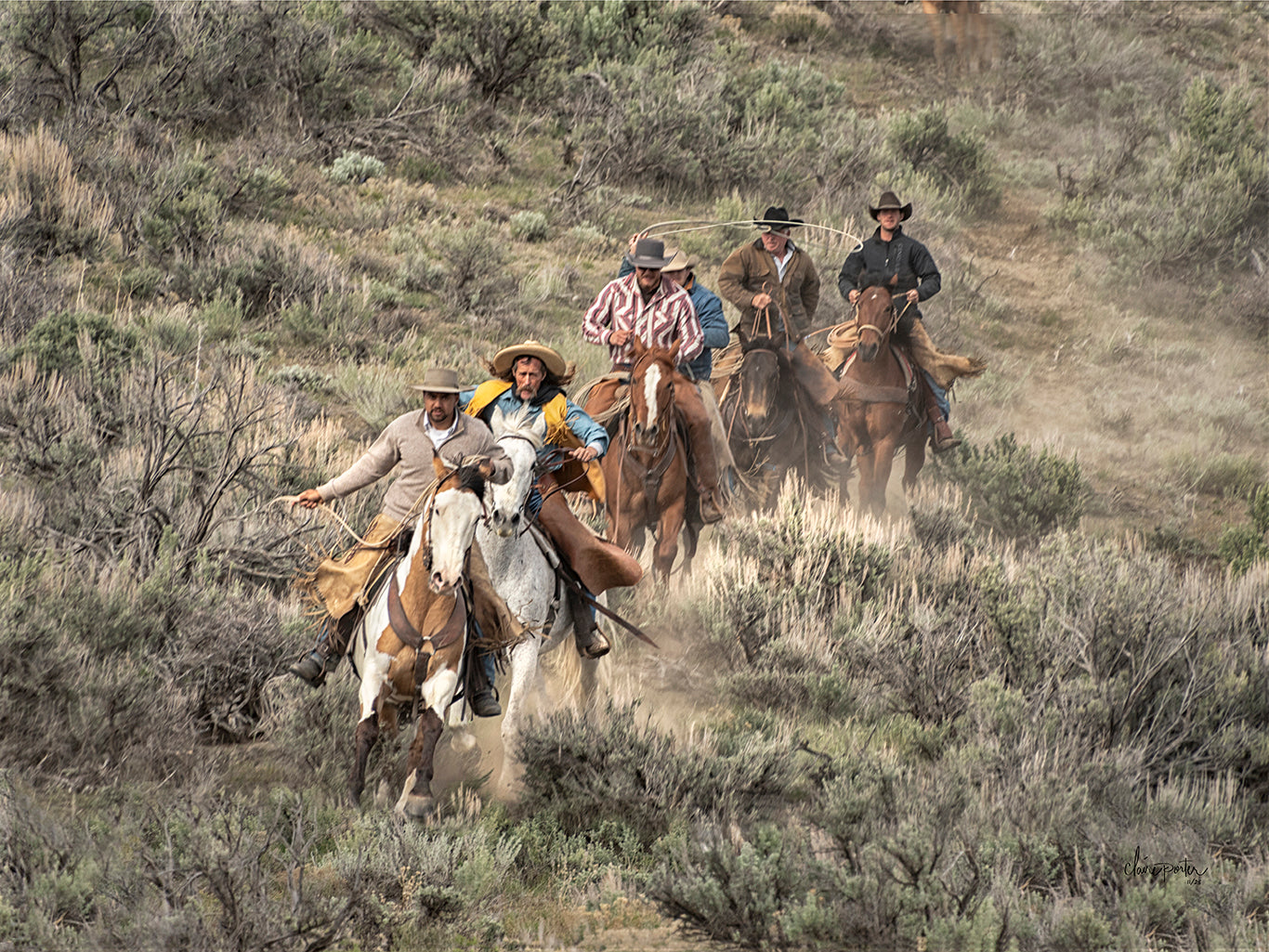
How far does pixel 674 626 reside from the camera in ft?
33.8

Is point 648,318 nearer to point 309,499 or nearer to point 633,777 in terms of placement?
point 309,499

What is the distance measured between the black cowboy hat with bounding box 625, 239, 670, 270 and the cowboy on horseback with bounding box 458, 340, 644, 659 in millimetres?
2244

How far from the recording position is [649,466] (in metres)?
10.1

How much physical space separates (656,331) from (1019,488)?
555 cm

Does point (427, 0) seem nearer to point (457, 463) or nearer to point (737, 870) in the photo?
point (457, 463)

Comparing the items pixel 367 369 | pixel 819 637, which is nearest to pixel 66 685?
pixel 819 637

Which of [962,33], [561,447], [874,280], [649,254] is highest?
[962,33]

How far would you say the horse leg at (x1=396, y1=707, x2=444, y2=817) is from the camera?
6.75 m

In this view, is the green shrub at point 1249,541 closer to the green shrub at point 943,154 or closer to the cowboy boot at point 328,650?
the cowboy boot at point 328,650

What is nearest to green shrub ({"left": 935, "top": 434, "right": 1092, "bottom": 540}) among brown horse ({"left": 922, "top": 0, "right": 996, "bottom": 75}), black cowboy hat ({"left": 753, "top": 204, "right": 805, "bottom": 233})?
black cowboy hat ({"left": 753, "top": 204, "right": 805, "bottom": 233})

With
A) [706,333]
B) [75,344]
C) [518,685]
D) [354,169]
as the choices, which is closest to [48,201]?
[75,344]

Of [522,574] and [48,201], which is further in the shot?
[48,201]

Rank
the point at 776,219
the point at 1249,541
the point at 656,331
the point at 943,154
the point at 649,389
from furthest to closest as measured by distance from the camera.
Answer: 1. the point at 943,154
2. the point at 1249,541
3. the point at 776,219
4. the point at 656,331
5. the point at 649,389

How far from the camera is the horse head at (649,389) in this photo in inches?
373
